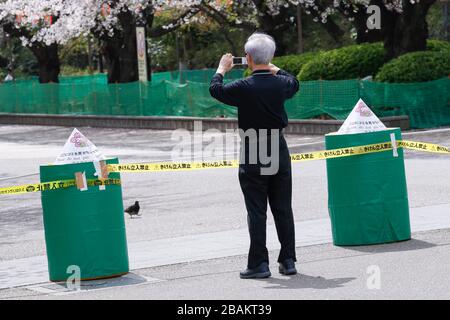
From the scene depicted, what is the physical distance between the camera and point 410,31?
27734 millimetres

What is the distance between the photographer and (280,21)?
33906 mm

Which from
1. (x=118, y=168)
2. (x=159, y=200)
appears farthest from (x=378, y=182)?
(x=159, y=200)

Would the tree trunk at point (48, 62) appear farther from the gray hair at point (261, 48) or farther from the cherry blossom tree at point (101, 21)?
the gray hair at point (261, 48)

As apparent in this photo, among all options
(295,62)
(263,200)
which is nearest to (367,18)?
(295,62)

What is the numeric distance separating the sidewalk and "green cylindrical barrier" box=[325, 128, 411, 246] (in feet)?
2.04

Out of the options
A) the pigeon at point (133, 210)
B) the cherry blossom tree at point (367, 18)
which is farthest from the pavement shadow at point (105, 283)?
the cherry blossom tree at point (367, 18)

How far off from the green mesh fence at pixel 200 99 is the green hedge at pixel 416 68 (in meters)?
0.47

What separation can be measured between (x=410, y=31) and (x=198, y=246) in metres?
17.5

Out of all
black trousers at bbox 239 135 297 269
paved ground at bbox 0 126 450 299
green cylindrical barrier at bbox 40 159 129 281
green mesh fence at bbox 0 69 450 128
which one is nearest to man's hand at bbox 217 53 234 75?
black trousers at bbox 239 135 297 269

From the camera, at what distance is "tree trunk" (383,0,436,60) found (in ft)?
90.9

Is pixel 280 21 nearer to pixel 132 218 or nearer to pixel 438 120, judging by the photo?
pixel 438 120

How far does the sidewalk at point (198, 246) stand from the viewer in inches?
406

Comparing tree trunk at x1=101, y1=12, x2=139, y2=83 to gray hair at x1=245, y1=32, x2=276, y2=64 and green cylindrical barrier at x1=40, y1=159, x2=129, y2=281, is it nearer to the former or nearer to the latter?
green cylindrical barrier at x1=40, y1=159, x2=129, y2=281

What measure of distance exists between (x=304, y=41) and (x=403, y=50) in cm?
2929
